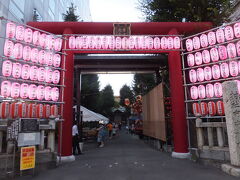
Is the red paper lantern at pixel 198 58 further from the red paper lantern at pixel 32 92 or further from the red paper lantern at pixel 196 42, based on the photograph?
the red paper lantern at pixel 32 92

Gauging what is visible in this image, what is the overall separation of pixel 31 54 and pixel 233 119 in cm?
921

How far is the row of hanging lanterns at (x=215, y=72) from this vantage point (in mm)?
8656

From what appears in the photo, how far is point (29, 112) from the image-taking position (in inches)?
321

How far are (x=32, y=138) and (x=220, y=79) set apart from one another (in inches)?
347

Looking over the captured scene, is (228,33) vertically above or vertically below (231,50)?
above

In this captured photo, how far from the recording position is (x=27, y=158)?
21.9 feet

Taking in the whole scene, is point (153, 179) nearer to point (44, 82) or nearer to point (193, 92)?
point (193, 92)

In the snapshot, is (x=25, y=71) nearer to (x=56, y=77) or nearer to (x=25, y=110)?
(x=56, y=77)

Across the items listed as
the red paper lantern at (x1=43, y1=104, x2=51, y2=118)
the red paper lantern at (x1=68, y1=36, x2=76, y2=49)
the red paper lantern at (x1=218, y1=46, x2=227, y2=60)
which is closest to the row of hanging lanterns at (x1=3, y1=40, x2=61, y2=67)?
the red paper lantern at (x1=68, y1=36, x2=76, y2=49)

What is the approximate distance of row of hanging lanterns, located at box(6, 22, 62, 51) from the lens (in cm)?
854

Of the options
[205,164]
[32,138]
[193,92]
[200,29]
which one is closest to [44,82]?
[32,138]

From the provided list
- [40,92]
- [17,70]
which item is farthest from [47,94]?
[17,70]

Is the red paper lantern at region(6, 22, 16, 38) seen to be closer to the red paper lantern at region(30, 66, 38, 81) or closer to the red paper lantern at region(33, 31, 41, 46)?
the red paper lantern at region(33, 31, 41, 46)

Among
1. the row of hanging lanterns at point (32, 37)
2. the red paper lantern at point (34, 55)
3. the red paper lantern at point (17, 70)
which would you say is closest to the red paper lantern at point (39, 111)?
the red paper lantern at point (17, 70)
